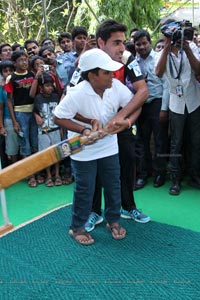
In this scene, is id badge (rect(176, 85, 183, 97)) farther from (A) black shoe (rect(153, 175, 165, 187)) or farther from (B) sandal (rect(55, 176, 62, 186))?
(B) sandal (rect(55, 176, 62, 186))

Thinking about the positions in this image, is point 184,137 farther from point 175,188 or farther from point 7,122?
point 7,122

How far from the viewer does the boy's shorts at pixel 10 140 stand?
4.44m

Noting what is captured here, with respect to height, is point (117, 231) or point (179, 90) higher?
point (179, 90)

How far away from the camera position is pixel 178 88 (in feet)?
11.9

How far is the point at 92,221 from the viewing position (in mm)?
3088

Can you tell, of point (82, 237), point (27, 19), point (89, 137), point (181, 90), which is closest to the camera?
point (89, 137)

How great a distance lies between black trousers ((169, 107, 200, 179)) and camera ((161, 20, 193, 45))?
71 centimetres

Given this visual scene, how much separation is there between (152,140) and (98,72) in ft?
7.27

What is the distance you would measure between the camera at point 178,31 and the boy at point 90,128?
3.14ft

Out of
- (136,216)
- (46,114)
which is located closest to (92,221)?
(136,216)

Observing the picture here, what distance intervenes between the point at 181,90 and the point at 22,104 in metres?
1.79

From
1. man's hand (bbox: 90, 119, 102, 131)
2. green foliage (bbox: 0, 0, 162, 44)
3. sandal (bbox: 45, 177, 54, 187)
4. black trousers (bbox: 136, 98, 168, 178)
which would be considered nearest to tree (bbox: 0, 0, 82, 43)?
green foliage (bbox: 0, 0, 162, 44)

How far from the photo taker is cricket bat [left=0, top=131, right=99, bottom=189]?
1826mm

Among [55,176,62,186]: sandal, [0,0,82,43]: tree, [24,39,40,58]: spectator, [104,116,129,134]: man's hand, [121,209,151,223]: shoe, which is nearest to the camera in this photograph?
[104,116,129,134]: man's hand
